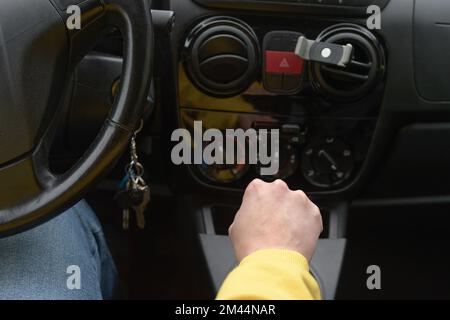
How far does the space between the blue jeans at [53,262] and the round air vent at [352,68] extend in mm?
472

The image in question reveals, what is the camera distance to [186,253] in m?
1.23

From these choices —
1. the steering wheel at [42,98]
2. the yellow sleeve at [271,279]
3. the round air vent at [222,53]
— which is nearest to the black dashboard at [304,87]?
the round air vent at [222,53]

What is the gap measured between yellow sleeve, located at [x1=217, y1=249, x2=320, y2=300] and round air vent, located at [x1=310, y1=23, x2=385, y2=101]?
0.41m

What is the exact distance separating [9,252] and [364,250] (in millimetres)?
748

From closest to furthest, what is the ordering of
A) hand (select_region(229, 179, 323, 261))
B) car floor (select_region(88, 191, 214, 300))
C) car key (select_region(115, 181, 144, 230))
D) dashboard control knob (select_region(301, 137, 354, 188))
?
hand (select_region(229, 179, 323, 261))
car key (select_region(115, 181, 144, 230))
dashboard control knob (select_region(301, 137, 354, 188))
car floor (select_region(88, 191, 214, 300))

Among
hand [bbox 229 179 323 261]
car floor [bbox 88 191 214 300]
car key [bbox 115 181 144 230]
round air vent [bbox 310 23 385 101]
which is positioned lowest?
car floor [bbox 88 191 214 300]

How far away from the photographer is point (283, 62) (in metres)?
0.99

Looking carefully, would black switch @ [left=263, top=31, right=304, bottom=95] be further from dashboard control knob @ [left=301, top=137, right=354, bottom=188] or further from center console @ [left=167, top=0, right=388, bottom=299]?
dashboard control knob @ [left=301, top=137, right=354, bottom=188]

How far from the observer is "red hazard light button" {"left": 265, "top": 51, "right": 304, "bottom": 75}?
99 cm

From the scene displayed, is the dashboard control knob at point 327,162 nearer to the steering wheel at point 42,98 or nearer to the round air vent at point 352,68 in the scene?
the round air vent at point 352,68

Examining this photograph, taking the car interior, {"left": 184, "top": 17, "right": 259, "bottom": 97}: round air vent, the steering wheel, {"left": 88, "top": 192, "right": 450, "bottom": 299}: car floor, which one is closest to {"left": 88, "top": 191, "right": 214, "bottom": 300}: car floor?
{"left": 88, "top": 192, "right": 450, "bottom": 299}: car floor

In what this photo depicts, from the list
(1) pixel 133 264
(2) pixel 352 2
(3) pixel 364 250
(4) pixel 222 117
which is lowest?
(1) pixel 133 264
